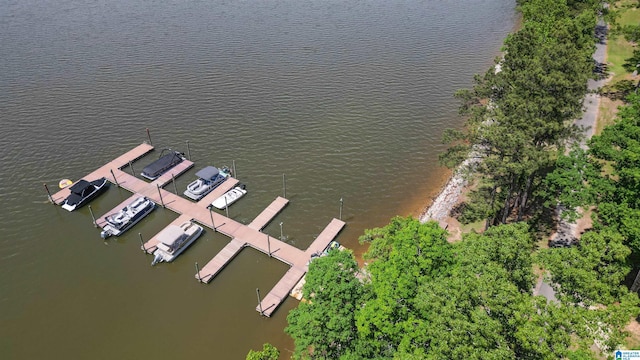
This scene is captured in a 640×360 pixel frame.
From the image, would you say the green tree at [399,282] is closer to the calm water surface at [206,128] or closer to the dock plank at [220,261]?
the calm water surface at [206,128]

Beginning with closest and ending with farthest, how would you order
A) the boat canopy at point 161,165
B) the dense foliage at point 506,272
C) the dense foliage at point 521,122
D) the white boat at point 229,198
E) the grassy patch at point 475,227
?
the dense foliage at point 506,272 → the dense foliage at point 521,122 → the grassy patch at point 475,227 → the white boat at point 229,198 → the boat canopy at point 161,165

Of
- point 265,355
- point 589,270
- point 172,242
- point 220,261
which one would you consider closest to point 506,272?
point 589,270

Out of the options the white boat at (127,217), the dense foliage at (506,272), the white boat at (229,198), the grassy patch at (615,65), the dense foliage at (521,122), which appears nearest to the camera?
the dense foliage at (506,272)

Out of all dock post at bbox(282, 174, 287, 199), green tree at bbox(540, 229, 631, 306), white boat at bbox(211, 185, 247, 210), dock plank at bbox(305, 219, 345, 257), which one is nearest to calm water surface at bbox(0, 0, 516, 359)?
white boat at bbox(211, 185, 247, 210)

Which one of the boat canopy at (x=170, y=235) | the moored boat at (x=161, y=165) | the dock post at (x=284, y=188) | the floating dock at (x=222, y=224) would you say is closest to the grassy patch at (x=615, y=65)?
the dock post at (x=284, y=188)

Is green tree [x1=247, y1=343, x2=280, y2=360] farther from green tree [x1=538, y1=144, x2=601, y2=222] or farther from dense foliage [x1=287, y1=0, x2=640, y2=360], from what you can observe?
green tree [x1=538, y1=144, x2=601, y2=222]

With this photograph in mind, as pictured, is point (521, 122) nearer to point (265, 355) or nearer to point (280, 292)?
point (280, 292)

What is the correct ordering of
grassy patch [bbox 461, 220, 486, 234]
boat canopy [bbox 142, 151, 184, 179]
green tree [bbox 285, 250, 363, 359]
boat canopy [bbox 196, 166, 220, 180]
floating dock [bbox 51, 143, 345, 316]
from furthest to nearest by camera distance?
boat canopy [bbox 142, 151, 184, 179] → boat canopy [bbox 196, 166, 220, 180] → grassy patch [bbox 461, 220, 486, 234] → floating dock [bbox 51, 143, 345, 316] → green tree [bbox 285, 250, 363, 359]
